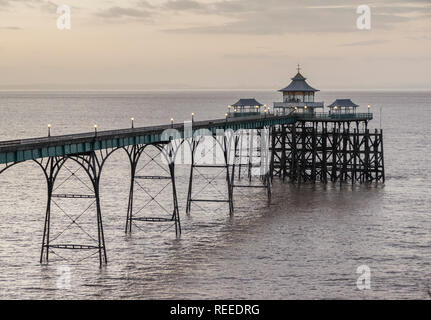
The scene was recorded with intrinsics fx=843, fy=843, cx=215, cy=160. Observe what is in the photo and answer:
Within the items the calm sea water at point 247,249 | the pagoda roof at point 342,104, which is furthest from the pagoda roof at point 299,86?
the calm sea water at point 247,249

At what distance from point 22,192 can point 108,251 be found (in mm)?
31901

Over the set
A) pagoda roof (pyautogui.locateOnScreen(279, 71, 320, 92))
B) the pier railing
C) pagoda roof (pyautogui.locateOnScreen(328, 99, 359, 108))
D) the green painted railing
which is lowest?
the green painted railing

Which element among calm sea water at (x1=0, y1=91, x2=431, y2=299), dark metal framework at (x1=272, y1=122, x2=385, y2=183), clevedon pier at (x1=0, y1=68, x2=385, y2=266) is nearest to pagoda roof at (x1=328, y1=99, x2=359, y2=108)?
clevedon pier at (x1=0, y1=68, x2=385, y2=266)

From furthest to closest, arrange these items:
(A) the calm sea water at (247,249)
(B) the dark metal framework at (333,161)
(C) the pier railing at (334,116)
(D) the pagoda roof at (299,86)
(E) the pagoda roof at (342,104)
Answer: (D) the pagoda roof at (299,86)
(E) the pagoda roof at (342,104)
(C) the pier railing at (334,116)
(B) the dark metal framework at (333,161)
(A) the calm sea water at (247,249)

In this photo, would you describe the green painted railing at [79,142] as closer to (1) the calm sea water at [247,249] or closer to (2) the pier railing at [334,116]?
(1) the calm sea water at [247,249]

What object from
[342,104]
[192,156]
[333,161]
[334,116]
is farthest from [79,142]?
[342,104]

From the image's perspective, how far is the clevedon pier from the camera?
47.9m

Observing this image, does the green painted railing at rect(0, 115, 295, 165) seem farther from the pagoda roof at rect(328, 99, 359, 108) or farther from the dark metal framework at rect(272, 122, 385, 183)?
the pagoda roof at rect(328, 99, 359, 108)

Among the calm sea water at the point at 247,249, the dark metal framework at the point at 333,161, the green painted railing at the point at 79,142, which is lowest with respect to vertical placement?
the calm sea water at the point at 247,249

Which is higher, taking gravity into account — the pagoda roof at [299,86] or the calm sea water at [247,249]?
the pagoda roof at [299,86]

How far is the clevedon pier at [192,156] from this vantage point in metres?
47.9

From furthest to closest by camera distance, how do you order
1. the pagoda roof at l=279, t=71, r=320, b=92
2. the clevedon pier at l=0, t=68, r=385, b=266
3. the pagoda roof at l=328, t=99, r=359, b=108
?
the pagoda roof at l=279, t=71, r=320, b=92 < the pagoda roof at l=328, t=99, r=359, b=108 < the clevedon pier at l=0, t=68, r=385, b=266

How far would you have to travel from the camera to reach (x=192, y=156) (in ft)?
221
